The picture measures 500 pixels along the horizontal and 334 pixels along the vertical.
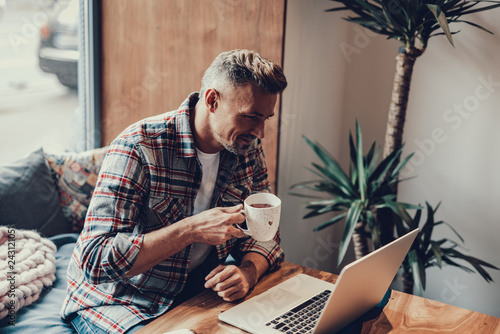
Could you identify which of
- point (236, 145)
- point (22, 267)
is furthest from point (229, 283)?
point (22, 267)

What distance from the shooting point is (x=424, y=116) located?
2594 millimetres

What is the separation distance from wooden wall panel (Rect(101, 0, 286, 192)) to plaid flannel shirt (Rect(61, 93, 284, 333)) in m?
0.76

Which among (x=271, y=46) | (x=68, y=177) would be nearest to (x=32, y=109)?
(x=68, y=177)

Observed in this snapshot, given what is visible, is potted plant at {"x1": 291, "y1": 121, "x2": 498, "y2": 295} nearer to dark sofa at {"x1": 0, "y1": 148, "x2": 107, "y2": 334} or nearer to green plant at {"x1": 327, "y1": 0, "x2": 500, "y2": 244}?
green plant at {"x1": 327, "y1": 0, "x2": 500, "y2": 244}

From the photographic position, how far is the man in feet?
4.07

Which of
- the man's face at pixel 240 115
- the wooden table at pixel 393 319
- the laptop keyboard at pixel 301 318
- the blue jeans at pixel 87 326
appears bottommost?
the blue jeans at pixel 87 326

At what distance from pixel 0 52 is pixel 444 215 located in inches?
90.4

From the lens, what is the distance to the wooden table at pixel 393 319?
1.15 meters

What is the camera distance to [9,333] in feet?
4.63

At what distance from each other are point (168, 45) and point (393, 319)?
165cm

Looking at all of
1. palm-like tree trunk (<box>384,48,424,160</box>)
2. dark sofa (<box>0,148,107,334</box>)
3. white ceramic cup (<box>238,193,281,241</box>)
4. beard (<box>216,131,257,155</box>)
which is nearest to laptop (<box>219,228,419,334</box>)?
white ceramic cup (<box>238,193,281,241</box>)

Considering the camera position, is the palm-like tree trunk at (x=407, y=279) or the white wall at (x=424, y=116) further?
the white wall at (x=424, y=116)

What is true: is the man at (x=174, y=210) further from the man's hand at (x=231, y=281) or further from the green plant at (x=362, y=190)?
the green plant at (x=362, y=190)

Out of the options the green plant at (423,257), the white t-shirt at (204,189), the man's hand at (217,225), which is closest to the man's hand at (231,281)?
the man's hand at (217,225)
